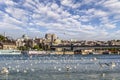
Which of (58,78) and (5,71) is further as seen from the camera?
(5,71)

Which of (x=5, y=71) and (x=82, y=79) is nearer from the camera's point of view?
(x=82, y=79)

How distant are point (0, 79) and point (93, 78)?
9.50m

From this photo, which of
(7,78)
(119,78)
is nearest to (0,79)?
(7,78)

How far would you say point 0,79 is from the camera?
3553 cm

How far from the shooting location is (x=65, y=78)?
1441 inches

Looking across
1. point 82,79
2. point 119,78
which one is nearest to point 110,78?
point 119,78

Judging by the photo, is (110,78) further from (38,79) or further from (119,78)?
(38,79)

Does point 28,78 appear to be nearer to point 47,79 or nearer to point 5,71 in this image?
point 47,79

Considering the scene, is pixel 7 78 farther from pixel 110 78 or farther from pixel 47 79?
pixel 110 78

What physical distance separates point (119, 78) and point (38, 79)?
8.39 meters

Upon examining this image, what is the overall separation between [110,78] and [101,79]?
4.85 ft

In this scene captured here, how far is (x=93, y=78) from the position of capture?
36.7 m

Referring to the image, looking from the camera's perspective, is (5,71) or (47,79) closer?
(47,79)

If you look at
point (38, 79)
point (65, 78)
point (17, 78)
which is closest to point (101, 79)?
point (65, 78)
